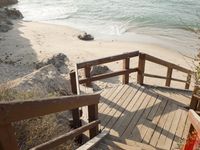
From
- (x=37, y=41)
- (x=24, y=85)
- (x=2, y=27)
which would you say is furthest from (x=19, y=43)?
(x=24, y=85)

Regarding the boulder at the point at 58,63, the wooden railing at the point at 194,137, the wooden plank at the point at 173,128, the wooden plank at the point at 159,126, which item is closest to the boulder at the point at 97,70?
the boulder at the point at 58,63

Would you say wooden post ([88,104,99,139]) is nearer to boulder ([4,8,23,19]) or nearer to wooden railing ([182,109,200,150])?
wooden railing ([182,109,200,150])

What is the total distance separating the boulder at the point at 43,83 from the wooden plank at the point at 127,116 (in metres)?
2.16

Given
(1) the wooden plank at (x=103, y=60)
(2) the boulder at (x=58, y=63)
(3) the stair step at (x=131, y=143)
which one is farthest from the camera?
(2) the boulder at (x=58, y=63)

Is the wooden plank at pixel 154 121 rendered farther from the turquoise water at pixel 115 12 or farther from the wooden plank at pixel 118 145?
the turquoise water at pixel 115 12

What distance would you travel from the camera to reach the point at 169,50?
17.5m

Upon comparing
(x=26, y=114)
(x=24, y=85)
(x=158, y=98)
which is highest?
(x=26, y=114)

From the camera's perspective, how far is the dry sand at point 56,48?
40.4 ft

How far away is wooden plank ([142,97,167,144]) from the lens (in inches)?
200

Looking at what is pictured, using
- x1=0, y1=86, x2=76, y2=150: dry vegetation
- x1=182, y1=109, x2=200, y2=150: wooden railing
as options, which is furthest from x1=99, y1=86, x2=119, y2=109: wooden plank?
x1=182, y1=109, x2=200, y2=150: wooden railing

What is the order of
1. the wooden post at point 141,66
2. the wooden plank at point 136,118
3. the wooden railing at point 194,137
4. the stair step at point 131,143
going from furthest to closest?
the wooden post at point 141,66, the wooden plank at point 136,118, the stair step at point 131,143, the wooden railing at point 194,137

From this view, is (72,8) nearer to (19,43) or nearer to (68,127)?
(19,43)

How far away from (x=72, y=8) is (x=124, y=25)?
1006 cm

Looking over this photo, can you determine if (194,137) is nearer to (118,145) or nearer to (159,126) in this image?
(118,145)
